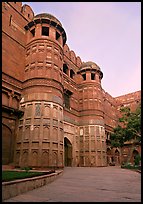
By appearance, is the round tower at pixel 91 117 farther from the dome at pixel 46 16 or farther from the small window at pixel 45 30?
the dome at pixel 46 16

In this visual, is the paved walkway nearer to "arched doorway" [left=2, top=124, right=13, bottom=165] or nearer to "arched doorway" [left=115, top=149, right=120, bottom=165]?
"arched doorway" [left=2, top=124, right=13, bottom=165]

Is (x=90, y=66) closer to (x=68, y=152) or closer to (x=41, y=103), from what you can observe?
(x=68, y=152)

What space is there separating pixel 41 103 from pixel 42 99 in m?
0.39

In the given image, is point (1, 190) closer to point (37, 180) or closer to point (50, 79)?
point (37, 180)

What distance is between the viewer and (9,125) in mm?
15641

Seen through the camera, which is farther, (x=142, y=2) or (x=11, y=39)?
(x=11, y=39)

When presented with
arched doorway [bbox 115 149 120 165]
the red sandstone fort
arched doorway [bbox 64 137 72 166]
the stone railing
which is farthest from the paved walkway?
arched doorway [bbox 115 149 120 165]

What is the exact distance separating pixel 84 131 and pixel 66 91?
5.74 m

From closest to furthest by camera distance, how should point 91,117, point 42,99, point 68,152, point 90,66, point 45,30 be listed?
point 42,99
point 45,30
point 68,152
point 91,117
point 90,66

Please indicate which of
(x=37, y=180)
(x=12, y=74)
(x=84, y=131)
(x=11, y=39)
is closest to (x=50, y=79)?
(x=12, y=74)

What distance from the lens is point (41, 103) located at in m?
16.6

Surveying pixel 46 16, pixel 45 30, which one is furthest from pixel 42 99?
pixel 46 16

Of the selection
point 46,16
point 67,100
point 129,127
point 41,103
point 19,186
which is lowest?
point 19,186

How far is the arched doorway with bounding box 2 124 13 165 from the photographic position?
1488cm
